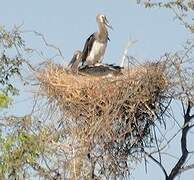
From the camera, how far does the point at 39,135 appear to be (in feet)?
29.2

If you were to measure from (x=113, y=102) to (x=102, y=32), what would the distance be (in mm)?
3976

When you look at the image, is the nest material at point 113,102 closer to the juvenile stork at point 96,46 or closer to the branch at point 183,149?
the branch at point 183,149

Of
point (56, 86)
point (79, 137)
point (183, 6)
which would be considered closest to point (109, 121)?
point (79, 137)

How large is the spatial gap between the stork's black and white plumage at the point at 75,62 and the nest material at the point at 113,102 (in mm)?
716

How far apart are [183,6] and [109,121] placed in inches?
80.3

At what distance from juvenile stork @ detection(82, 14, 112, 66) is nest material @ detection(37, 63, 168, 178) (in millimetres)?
2355

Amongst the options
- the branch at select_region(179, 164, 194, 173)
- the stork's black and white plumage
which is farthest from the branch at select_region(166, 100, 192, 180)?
the stork's black and white plumage

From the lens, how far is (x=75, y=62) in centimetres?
1295

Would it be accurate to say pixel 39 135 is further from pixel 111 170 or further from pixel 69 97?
pixel 69 97

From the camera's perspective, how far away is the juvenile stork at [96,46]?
1378 centimetres

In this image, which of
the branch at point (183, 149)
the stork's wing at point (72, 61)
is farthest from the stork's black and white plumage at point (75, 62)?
the branch at point (183, 149)

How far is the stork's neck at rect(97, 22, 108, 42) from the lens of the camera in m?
14.2

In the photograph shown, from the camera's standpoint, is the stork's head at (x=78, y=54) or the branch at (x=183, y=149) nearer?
the branch at (x=183, y=149)

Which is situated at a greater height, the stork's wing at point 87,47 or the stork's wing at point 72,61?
the stork's wing at point 87,47
